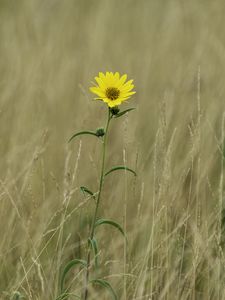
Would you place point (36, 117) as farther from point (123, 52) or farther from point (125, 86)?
point (125, 86)

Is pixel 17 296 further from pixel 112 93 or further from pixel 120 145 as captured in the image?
pixel 120 145

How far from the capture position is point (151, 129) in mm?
3344

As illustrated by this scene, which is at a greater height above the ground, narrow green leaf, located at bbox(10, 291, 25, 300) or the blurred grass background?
the blurred grass background

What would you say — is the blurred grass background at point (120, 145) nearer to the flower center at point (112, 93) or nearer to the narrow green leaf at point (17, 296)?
the narrow green leaf at point (17, 296)

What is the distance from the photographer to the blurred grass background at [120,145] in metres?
2.23

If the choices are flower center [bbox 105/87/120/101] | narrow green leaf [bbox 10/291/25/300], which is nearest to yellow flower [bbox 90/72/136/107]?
flower center [bbox 105/87/120/101]

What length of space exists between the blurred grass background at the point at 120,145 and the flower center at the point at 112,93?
0.25 m

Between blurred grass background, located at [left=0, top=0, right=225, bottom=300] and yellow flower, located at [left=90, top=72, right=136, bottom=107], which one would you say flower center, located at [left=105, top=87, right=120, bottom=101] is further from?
blurred grass background, located at [left=0, top=0, right=225, bottom=300]

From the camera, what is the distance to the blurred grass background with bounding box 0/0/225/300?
223 centimetres

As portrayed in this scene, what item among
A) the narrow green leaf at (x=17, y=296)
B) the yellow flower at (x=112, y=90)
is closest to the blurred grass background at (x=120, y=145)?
the narrow green leaf at (x=17, y=296)

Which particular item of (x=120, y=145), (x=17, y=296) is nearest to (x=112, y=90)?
(x=17, y=296)

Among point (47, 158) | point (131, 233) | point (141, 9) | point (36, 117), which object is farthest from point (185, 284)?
point (141, 9)

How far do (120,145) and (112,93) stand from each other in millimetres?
1357

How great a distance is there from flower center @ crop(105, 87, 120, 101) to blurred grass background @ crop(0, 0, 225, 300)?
25cm
